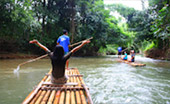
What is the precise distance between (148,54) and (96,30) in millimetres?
7365

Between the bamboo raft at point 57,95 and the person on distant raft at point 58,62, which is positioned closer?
the bamboo raft at point 57,95

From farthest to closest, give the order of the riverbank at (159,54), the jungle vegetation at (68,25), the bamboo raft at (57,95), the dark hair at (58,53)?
the riverbank at (159,54) → the jungle vegetation at (68,25) → the dark hair at (58,53) → the bamboo raft at (57,95)

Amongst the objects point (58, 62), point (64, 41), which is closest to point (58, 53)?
point (58, 62)

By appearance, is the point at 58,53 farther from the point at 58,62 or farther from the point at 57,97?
the point at 57,97

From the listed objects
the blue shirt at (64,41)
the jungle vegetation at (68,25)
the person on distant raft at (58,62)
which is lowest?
the person on distant raft at (58,62)

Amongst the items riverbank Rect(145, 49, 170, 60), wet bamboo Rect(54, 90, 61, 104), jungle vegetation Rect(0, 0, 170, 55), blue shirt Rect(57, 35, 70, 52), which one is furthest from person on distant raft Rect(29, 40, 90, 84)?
riverbank Rect(145, 49, 170, 60)

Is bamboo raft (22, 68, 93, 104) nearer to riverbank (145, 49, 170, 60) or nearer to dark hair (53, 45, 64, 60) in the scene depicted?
dark hair (53, 45, 64, 60)

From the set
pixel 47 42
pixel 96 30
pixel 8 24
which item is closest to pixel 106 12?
pixel 96 30

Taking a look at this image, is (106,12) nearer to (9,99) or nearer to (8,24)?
(8,24)

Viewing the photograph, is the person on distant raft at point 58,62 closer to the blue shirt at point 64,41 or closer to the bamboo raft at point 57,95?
the bamboo raft at point 57,95

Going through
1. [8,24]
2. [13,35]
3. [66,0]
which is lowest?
[13,35]

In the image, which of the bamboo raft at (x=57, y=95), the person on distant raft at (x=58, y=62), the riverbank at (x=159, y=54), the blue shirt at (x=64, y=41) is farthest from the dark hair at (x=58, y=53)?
the riverbank at (x=159, y=54)

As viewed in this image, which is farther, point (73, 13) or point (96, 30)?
point (96, 30)

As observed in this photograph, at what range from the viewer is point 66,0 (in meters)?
15.1
